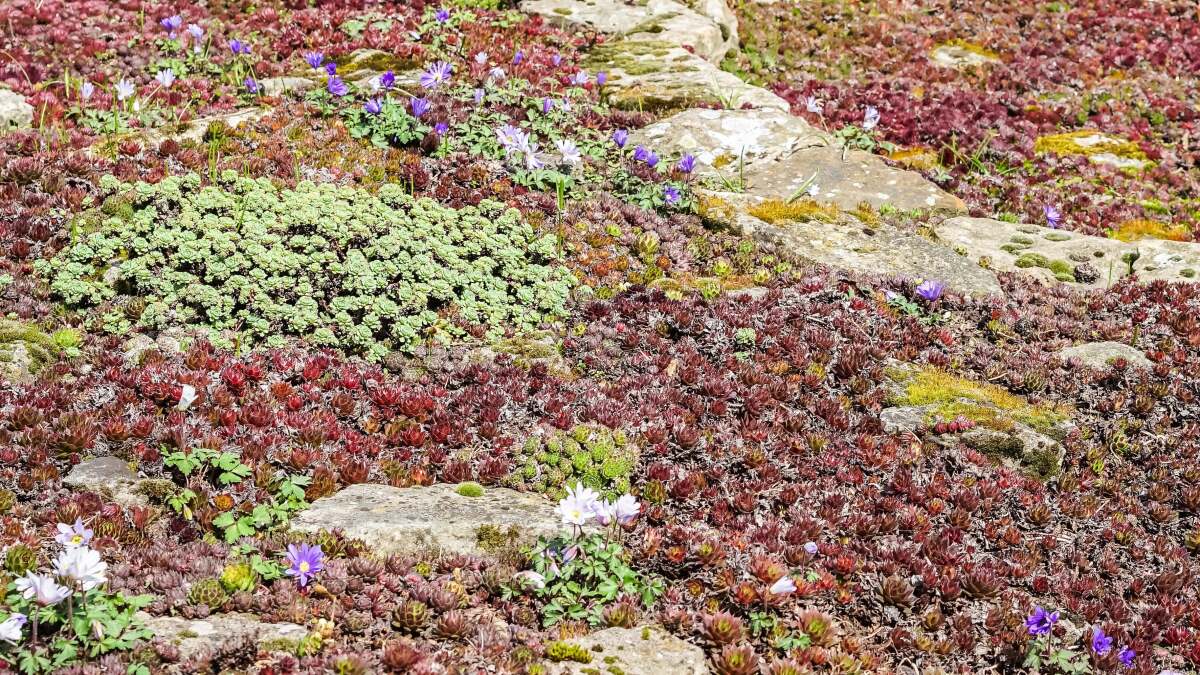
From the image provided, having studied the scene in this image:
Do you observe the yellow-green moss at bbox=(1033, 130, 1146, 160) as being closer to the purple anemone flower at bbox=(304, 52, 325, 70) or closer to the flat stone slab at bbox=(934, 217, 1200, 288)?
the flat stone slab at bbox=(934, 217, 1200, 288)

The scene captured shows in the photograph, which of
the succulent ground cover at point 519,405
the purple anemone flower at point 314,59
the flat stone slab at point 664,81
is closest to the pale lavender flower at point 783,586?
the succulent ground cover at point 519,405

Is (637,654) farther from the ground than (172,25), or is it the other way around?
(172,25)

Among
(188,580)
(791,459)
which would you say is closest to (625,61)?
(791,459)

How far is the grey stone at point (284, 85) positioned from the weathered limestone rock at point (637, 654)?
26.7 feet

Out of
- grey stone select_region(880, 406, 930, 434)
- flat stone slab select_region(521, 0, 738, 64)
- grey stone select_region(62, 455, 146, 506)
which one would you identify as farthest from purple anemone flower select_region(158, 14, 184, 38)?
grey stone select_region(880, 406, 930, 434)

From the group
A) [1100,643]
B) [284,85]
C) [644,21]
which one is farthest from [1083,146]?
[284,85]

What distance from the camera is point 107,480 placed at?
5.40 metres

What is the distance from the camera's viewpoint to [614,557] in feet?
16.8

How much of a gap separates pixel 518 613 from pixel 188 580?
1.69m

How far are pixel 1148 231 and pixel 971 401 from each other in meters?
5.83

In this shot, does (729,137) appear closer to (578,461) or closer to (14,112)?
(578,461)

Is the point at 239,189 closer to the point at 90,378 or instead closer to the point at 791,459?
the point at 90,378

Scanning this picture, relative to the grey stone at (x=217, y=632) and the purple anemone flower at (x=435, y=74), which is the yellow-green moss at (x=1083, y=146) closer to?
the purple anemone flower at (x=435, y=74)

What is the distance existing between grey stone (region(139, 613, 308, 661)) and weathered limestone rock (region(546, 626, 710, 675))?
1275 mm
